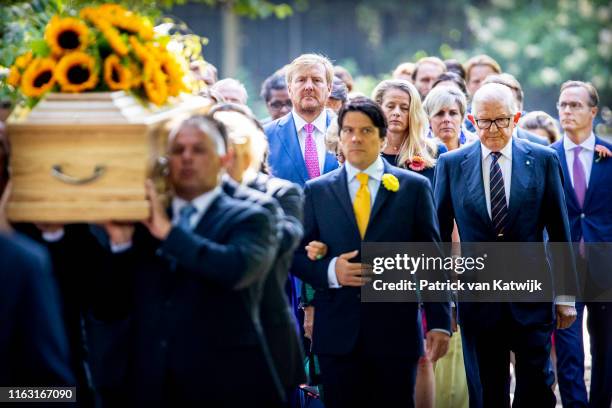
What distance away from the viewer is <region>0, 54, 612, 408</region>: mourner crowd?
609 cm

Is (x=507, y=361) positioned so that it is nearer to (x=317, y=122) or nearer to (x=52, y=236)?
(x=317, y=122)

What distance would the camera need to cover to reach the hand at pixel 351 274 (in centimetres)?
741

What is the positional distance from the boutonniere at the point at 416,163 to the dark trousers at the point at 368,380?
7.43ft

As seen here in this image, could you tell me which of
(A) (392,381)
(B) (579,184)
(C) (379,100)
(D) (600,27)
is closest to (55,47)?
Result: (A) (392,381)

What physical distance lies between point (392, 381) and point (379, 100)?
10.3 feet

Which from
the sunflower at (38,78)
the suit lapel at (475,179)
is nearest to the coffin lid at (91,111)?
the sunflower at (38,78)

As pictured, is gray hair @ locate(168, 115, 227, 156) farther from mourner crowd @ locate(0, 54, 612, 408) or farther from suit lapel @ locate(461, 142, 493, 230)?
suit lapel @ locate(461, 142, 493, 230)

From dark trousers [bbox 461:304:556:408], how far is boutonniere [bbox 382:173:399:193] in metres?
1.53

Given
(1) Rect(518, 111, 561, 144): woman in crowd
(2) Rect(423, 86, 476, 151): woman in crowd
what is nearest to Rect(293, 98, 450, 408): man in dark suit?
(2) Rect(423, 86, 476, 151): woman in crowd

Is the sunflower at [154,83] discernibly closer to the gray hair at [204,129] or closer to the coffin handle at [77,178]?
the gray hair at [204,129]

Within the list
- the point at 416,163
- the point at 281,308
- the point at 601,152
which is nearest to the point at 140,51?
the point at 281,308

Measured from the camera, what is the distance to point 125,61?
6.56 m

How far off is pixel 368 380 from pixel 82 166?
2218 millimetres

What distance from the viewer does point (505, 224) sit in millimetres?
8594
